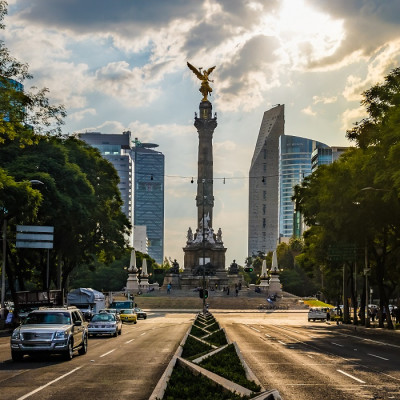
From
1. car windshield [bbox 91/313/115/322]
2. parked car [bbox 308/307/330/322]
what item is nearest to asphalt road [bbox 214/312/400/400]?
car windshield [bbox 91/313/115/322]

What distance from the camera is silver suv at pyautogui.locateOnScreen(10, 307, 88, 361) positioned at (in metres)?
24.9

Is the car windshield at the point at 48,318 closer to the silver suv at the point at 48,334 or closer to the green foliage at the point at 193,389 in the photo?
the silver suv at the point at 48,334

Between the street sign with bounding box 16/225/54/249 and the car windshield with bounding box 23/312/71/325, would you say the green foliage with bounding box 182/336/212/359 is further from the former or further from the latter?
the street sign with bounding box 16/225/54/249

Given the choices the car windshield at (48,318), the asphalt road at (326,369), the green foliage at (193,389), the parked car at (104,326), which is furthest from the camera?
the parked car at (104,326)

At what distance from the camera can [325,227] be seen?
185 feet

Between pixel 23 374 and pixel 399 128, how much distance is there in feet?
66.6

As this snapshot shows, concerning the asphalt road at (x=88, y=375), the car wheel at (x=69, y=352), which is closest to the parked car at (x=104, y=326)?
the asphalt road at (x=88, y=375)

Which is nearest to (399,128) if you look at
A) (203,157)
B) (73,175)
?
(73,175)

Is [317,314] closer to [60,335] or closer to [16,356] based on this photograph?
[60,335]

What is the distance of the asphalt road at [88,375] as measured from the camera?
1705cm

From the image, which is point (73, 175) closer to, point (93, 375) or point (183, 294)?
point (93, 375)

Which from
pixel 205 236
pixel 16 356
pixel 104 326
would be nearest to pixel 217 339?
pixel 16 356

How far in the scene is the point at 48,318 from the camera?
26.9 meters

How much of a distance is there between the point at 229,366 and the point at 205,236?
125m
